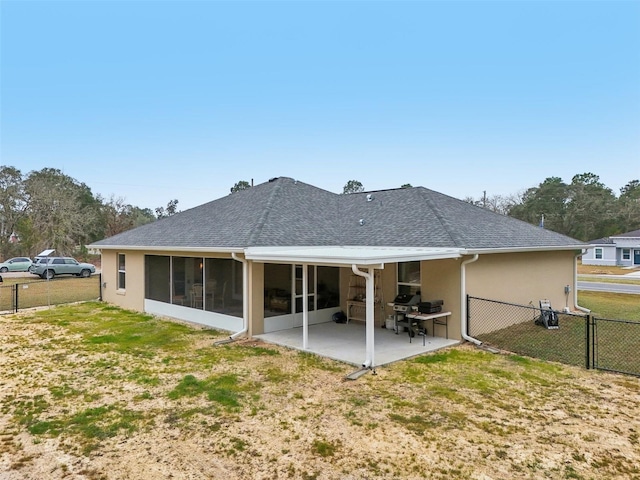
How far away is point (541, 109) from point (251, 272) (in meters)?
18.6

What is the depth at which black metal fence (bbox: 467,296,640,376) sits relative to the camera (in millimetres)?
7492

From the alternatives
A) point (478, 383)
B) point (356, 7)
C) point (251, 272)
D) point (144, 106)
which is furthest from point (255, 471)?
point (144, 106)

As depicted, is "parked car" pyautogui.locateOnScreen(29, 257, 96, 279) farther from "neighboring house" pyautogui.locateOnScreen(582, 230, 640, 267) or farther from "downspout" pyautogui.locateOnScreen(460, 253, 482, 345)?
"neighboring house" pyautogui.locateOnScreen(582, 230, 640, 267)

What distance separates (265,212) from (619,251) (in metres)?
39.7

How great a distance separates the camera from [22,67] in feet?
61.0

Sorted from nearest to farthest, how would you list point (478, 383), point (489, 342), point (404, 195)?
point (478, 383), point (489, 342), point (404, 195)

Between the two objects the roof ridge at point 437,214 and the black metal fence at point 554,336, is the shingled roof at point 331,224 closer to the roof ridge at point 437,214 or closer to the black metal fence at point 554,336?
the roof ridge at point 437,214

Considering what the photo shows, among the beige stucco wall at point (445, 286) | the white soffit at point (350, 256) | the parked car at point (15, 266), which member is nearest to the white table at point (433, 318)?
the beige stucco wall at point (445, 286)

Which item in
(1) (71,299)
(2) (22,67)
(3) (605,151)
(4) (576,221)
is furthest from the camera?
(4) (576,221)

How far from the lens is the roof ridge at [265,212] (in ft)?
33.0

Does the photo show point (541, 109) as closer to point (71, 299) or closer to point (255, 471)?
point (255, 471)

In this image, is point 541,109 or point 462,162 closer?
point 541,109

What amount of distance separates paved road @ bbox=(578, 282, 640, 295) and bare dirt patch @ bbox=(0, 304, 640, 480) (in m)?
15.8

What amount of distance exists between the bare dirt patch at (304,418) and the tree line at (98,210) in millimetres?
31089
